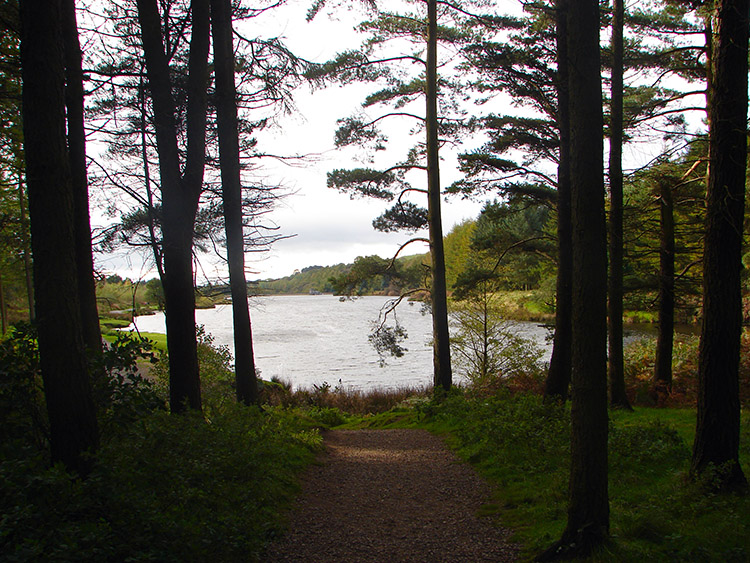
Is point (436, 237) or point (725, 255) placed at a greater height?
point (436, 237)

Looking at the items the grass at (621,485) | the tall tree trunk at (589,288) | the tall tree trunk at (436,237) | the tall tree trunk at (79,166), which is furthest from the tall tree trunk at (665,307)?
the tall tree trunk at (79,166)

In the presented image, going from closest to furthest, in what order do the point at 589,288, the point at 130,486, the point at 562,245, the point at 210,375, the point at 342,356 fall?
the point at 130,486
the point at 589,288
the point at 562,245
the point at 210,375
the point at 342,356

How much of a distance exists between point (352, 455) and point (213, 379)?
4.23 metres

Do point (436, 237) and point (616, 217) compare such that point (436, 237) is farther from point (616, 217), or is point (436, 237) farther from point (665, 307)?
point (665, 307)

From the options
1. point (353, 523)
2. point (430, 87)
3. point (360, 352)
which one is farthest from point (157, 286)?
point (360, 352)

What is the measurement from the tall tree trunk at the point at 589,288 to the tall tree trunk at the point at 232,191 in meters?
5.82

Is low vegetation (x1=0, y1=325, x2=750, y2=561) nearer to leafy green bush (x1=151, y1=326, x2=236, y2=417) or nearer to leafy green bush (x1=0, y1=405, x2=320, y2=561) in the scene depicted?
leafy green bush (x1=0, y1=405, x2=320, y2=561)

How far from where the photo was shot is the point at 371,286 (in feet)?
Answer: 46.0

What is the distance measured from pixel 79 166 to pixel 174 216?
1242mm

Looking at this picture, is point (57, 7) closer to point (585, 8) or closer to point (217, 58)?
point (585, 8)

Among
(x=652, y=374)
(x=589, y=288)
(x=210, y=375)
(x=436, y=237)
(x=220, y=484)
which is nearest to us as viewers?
(x=589, y=288)

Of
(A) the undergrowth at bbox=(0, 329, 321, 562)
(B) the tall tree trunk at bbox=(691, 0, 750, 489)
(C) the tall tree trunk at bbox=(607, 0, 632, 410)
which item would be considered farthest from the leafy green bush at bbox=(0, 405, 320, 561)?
(C) the tall tree trunk at bbox=(607, 0, 632, 410)

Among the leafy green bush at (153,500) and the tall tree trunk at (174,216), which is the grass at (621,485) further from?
the tall tree trunk at (174,216)

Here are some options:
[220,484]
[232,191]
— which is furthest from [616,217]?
[220,484]
